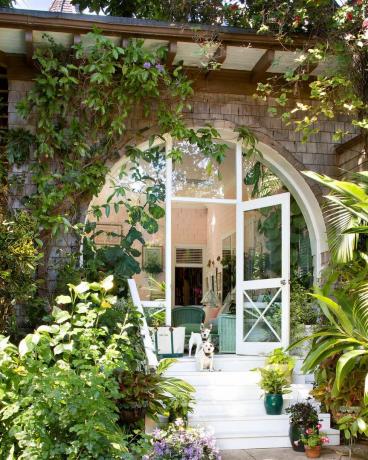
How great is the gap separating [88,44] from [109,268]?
2.37m

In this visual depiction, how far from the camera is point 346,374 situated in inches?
195

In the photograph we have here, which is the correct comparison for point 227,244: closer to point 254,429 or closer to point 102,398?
point 254,429

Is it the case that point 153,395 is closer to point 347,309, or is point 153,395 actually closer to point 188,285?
point 347,309

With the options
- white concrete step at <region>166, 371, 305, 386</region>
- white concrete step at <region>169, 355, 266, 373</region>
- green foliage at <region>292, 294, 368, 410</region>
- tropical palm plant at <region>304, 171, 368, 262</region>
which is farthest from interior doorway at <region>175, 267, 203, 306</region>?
green foliage at <region>292, 294, 368, 410</region>

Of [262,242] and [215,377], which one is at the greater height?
[262,242]

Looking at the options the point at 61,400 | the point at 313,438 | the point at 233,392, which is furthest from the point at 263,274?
the point at 61,400

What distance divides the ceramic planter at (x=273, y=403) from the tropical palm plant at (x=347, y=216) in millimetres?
1426

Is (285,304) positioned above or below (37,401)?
above

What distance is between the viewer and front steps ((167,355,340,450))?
5368 mm

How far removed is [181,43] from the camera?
20.7 feet

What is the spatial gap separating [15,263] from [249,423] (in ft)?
8.42

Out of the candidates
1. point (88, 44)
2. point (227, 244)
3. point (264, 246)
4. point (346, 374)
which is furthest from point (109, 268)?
point (227, 244)

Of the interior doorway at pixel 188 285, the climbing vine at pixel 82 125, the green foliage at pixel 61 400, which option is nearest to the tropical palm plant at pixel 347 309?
the green foliage at pixel 61 400

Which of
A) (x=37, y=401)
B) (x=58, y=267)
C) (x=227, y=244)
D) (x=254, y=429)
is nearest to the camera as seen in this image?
(x=37, y=401)
